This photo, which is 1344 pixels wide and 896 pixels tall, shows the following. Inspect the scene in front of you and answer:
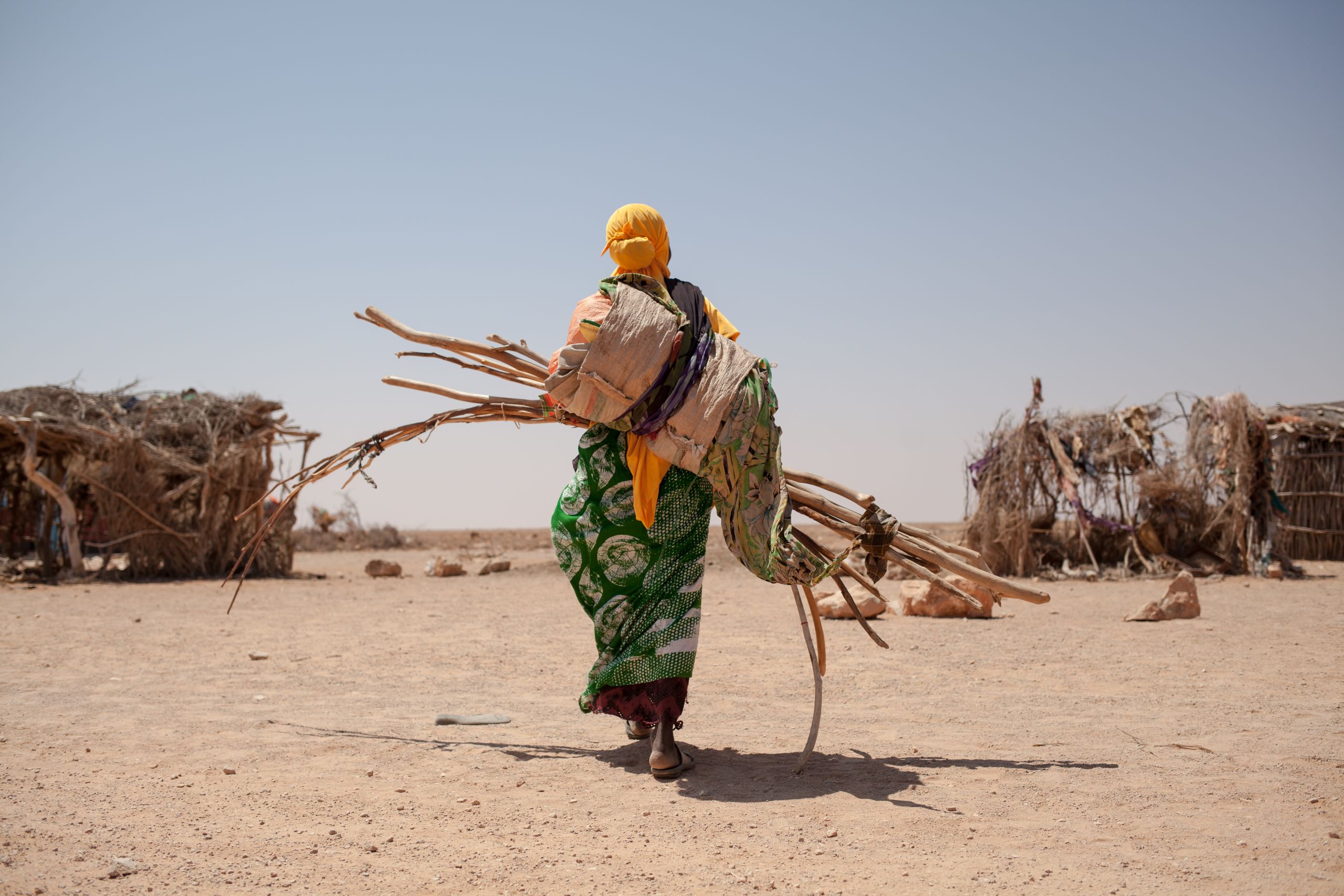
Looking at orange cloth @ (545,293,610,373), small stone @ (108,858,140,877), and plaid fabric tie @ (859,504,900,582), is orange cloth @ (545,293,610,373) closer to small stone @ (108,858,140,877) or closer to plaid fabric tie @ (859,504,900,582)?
plaid fabric tie @ (859,504,900,582)

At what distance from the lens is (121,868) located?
2357 millimetres

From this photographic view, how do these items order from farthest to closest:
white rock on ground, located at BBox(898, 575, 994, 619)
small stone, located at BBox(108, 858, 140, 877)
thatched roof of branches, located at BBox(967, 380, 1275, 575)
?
thatched roof of branches, located at BBox(967, 380, 1275, 575)
white rock on ground, located at BBox(898, 575, 994, 619)
small stone, located at BBox(108, 858, 140, 877)

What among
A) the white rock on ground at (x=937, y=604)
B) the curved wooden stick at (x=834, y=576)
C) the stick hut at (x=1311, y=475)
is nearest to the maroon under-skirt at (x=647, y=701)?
the curved wooden stick at (x=834, y=576)

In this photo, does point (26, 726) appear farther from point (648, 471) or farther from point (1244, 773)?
point (1244, 773)

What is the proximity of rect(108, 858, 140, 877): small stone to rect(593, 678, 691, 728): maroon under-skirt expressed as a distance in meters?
1.48

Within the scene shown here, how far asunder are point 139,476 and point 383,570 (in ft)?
10.8

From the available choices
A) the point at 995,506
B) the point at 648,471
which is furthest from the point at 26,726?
the point at 995,506

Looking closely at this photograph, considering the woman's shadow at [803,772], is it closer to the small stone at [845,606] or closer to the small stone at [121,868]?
the small stone at [121,868]

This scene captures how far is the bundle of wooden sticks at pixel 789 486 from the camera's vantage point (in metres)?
3.24

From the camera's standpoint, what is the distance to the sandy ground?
2379mm

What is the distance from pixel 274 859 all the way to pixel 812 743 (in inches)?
65.2

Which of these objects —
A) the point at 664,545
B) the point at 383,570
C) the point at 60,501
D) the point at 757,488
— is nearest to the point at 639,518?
the point at 664,545

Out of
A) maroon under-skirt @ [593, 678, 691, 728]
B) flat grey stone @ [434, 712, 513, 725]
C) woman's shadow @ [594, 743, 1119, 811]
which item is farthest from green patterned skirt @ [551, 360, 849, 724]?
flat grey stone @ [434, 712, 513, 725]

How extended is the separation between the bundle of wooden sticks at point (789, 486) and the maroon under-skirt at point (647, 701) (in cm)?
47
